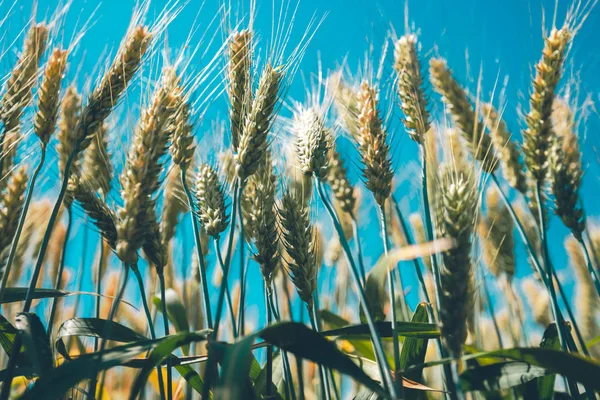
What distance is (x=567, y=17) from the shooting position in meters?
2.24

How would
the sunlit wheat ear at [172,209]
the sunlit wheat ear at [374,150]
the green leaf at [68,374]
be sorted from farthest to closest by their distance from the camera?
the sunlit wheat ear at [172,209] < the sunlit wheat ear at [374,150] < the green leaf at [68,374]

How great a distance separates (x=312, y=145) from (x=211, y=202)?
1.30 ft

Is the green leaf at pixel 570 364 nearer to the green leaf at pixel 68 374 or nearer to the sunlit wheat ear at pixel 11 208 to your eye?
the green leaf at pixel 68 374

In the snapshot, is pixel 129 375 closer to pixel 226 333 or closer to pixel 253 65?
pixel 226 333

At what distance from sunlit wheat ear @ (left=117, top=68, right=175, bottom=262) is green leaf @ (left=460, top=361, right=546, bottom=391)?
0.97 metres

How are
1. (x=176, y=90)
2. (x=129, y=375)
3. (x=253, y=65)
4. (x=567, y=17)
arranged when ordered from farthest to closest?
(x=129, y=375)
(x=567, y=17)
(x=253, y=65)
(x=176, y=90)

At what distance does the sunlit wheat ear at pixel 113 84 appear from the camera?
1.75 meters

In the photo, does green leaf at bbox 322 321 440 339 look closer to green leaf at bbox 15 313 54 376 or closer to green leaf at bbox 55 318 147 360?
green leaf at bbox 55 318 147 360

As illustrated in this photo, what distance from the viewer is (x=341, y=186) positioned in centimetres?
247

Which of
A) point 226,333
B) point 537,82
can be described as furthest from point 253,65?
point 226,333

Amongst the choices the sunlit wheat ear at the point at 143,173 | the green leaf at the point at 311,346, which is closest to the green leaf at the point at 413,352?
the green leaf at the point at 311,346

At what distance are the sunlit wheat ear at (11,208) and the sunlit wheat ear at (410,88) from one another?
1400 millimetres

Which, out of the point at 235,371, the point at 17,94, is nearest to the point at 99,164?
the point at 17,94

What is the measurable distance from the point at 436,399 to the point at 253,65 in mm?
1533
